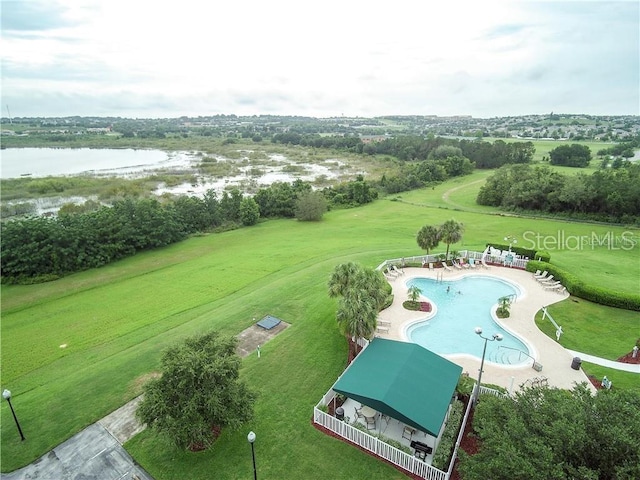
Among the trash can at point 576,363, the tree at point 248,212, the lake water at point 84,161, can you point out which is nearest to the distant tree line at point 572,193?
the tree at point 248,212

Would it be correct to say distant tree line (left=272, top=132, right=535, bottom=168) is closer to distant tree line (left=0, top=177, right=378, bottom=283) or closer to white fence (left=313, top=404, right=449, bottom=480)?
distant tree line (left=0, top=177, right=378, bottom=283)

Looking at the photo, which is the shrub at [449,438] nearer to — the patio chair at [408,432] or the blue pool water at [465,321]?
the patio chair at [408,432]

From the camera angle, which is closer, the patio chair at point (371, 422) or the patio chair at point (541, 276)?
the patio chair at point (371, 422)

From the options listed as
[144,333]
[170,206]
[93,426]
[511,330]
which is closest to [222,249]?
[170,206]

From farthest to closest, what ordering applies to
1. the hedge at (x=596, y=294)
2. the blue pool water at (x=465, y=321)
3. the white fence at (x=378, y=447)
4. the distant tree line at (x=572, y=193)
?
the distant tree line at (x=572, y=193), the hedge at (x=596, y=294), the blue pool water at (x=465, y=321), the white fence at (x=378, y=447)

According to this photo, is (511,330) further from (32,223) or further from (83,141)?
(83,141)

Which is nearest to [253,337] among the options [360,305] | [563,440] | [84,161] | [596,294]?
[360,305]

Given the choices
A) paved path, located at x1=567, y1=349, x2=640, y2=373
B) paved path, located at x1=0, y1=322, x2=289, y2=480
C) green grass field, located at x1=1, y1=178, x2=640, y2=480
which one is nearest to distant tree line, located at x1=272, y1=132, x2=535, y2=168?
green grass field, located at x1=1, y1=178, x2=640, y2=480
